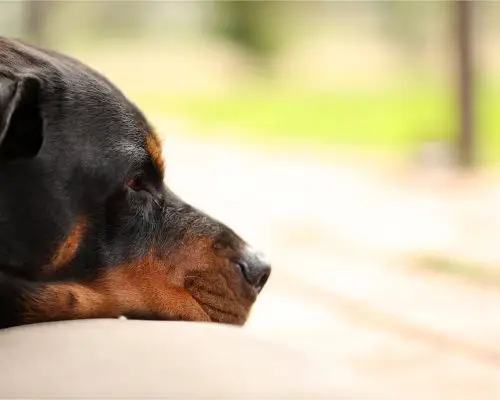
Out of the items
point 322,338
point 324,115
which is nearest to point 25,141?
point 322,338

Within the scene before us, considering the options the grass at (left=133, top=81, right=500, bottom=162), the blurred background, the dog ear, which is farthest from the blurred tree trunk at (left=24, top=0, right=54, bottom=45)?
the dog ear

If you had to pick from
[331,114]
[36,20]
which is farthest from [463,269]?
[331,114]

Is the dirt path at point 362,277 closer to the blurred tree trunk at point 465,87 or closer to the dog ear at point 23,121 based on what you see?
the dog ear at point 23,121

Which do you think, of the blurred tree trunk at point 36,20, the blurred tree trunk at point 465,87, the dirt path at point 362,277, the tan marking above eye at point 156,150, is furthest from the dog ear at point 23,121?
the blurred tree trunk at point 36,20

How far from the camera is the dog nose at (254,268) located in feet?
4.74

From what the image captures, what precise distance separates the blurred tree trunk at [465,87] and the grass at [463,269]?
83.5 inches

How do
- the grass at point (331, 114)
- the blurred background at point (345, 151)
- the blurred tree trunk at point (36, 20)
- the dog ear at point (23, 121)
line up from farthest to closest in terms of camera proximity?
the blurred tree trunk at point (36, 20), the grass at point (331, 114), the blurred background at point (345, 151), the dog ear at point (23, 121)

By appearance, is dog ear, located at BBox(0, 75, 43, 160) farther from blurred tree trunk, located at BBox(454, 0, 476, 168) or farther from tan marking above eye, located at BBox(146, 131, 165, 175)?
blurred tree trunk, located at BBox(454, 0, 476, 168)

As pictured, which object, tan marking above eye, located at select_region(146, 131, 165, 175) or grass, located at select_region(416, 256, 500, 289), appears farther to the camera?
grass, located at select_region(416, 256, 500, 289)

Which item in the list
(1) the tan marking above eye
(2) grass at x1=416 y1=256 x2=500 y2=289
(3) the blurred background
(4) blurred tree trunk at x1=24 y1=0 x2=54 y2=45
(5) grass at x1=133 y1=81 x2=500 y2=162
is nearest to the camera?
(1) the tan marking above eye

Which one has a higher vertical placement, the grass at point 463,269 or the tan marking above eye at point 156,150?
the tan marking above eye at point 156,150

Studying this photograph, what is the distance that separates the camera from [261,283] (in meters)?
1.48

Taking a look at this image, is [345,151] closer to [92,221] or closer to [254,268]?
[254,268]

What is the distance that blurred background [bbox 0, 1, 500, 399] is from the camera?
1.89m
